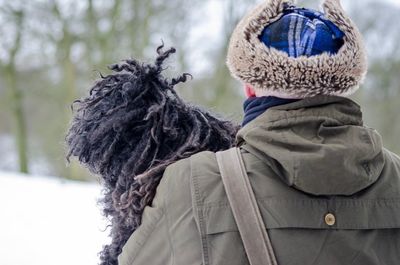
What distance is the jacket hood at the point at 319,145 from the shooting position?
1315 millimetres

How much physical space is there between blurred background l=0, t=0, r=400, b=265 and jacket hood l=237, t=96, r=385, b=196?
9.42 meters

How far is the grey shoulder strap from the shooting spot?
1.31 m

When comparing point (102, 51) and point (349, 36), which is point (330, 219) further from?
point (102, 51)

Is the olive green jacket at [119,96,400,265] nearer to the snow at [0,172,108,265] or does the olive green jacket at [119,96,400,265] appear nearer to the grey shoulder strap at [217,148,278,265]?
the grey shoulder strap at [217,148,278,265]

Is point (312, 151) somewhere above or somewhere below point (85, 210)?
below

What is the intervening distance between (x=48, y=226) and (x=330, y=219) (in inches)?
166

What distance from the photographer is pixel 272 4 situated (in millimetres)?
1461

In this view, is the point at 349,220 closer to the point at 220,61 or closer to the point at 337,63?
the point at 337,63

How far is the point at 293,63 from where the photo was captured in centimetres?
140

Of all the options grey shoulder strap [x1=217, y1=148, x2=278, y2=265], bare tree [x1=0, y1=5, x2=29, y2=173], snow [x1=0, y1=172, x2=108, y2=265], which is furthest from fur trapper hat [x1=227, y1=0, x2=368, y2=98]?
bare tree [x1=0, y1=5, x2=29, y2=173]

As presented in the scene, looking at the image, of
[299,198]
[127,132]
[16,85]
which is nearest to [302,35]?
[299,198]

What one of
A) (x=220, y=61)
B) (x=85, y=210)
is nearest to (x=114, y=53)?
(x=220, y=61)

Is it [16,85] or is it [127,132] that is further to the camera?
[16,85]

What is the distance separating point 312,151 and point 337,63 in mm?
249
